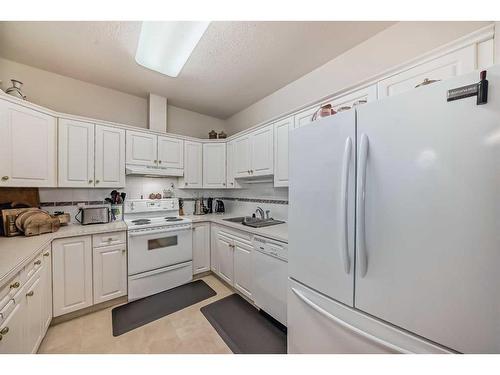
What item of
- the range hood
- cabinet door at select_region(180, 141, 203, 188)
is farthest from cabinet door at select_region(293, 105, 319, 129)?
the range hood

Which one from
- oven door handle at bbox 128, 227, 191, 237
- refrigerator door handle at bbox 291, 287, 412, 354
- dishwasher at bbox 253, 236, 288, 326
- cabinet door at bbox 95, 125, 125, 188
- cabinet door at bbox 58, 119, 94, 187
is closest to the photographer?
refrigerator door handle at bbox 291, 287, 412, 354

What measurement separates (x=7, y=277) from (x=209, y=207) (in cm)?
238

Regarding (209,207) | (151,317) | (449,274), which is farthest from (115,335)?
Result: (449,274)

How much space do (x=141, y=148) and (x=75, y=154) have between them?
0.67m

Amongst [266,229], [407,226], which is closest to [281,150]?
[266,229]

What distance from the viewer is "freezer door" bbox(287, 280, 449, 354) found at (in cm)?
83

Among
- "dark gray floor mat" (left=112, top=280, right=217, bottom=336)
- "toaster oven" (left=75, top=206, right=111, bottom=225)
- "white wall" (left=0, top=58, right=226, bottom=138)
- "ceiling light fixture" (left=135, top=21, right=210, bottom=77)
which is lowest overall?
"dark gray floor mat" (left=112, top=280, right=217, bottom=336)

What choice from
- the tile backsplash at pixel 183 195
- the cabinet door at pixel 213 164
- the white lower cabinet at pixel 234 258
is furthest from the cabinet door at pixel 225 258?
the cabinet door at pixel 213 164

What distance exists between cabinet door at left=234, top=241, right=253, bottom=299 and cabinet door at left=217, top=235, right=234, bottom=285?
0.11m

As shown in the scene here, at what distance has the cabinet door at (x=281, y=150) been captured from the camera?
82.9 inches

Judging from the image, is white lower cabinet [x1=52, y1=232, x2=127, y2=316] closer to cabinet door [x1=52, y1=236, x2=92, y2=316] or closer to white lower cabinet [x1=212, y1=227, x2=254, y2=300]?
cabinet door [x1=52, y1=236, x2=92, y2=316]

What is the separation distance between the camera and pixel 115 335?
1666mm

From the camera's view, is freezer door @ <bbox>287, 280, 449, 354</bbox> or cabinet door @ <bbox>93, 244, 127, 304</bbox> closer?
freezer door @ <bbox>287, 280, 449, 354</bbox>
